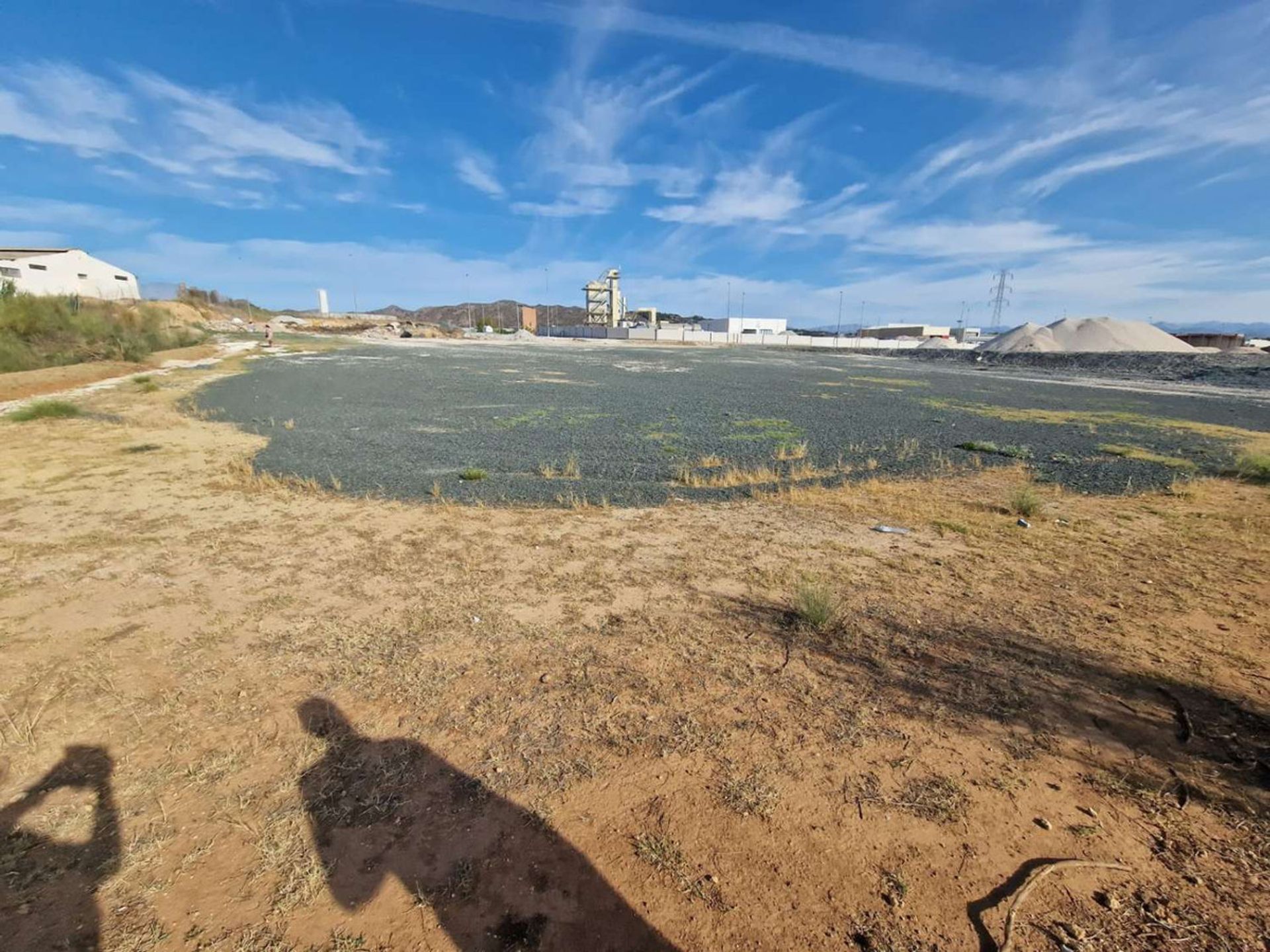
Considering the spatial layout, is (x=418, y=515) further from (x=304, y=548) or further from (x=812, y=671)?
(x=812, y=671)

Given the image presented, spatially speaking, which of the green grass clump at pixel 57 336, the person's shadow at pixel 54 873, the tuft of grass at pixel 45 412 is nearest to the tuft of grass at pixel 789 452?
the person's shadow at pixel 54 873

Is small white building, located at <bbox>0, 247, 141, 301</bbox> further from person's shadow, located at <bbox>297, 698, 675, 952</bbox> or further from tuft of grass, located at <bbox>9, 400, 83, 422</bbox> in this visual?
person's shadow, located at <bbox>297, 698, 675, 952</bbox>

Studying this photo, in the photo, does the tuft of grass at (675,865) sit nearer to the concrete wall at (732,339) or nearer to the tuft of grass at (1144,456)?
the tuft of grass at (1144,456)

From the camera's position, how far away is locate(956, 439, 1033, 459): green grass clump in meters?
11.9

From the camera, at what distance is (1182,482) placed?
9375 millimetres

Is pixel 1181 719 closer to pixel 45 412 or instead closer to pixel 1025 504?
pixel 1025 504

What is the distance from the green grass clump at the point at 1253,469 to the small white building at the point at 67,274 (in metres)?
74.6

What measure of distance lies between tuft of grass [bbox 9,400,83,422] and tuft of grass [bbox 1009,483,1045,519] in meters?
20.5

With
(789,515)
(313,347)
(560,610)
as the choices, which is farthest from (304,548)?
(313,347)

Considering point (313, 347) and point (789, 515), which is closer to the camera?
point (789, 515)

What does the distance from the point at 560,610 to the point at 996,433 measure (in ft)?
49.0

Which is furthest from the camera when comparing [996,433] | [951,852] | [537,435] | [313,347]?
[313,347]

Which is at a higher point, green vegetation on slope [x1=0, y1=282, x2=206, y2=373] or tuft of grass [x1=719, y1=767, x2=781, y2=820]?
green vegetation on slope [x1=0, y1=282, x2=206, y2=373]

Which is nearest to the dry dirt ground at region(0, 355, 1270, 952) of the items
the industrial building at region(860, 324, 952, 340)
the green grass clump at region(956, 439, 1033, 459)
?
the green grass clump at region(956, 439, 1033, 459)
